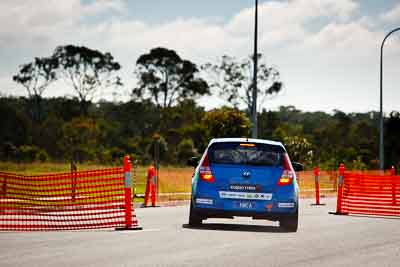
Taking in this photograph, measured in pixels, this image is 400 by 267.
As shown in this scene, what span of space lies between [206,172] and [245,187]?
2.49ft

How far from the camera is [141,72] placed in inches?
3378

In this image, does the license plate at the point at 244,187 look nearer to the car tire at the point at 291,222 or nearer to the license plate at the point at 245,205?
the license plate at the point at 245,205

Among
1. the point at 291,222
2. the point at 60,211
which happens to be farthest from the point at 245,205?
the point at 60,211

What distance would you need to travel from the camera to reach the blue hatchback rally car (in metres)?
15.3

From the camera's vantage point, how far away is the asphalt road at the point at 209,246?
1007cm

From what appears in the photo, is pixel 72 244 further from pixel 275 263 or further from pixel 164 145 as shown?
pixel 164 145

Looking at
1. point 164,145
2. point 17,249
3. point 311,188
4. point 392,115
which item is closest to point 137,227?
point 17,249

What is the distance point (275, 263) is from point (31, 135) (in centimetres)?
7189

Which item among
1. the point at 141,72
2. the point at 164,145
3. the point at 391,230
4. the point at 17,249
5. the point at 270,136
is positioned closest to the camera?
the point at 17,249

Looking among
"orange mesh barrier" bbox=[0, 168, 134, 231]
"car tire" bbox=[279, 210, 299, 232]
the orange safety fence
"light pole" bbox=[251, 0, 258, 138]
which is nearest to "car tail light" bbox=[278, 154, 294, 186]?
"car tire" bbox=[279, 210, 299, 232]

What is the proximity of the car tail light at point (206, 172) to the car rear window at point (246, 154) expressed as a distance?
0.13m

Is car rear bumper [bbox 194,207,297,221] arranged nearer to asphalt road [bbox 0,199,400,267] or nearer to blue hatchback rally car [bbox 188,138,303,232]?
blue hatchback rally car [bbox 188,138,303,232]

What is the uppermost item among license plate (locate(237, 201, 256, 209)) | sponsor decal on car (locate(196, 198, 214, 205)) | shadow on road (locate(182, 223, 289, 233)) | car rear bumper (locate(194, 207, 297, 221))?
sponsor decal on car (locate(196, 198, 214, 205))

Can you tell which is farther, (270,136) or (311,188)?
(270,136)
